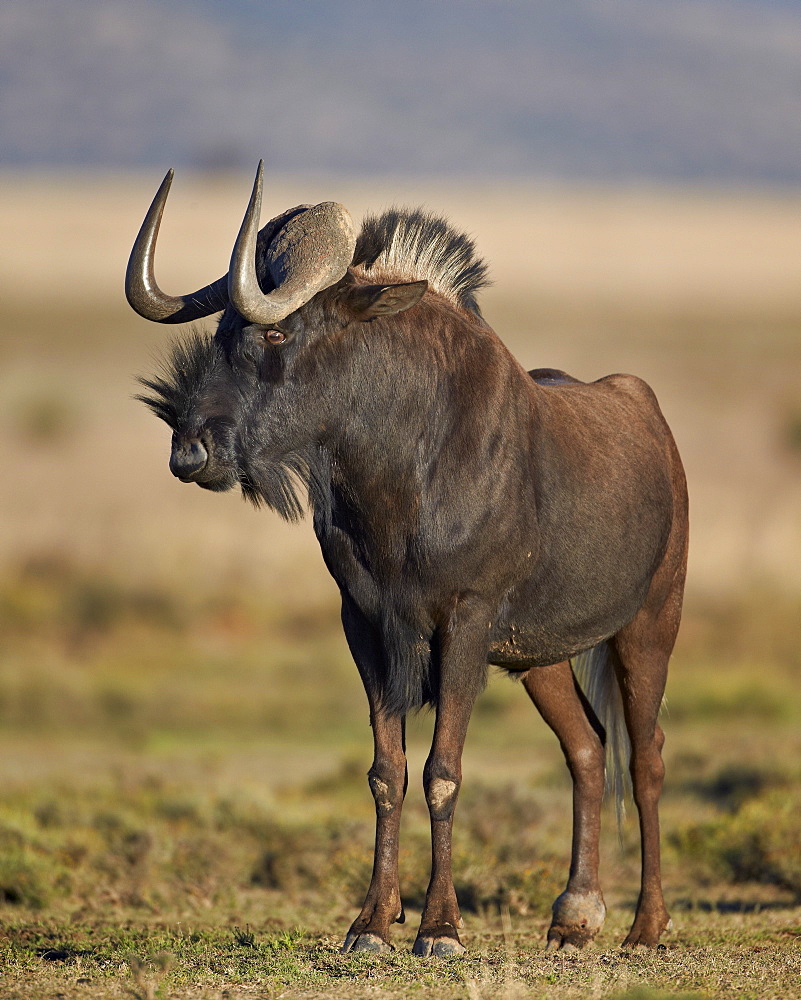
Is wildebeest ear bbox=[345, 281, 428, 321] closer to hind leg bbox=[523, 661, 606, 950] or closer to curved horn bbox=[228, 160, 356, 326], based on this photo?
curved horn bbox=[228, 160, 356, 326]

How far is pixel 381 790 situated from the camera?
651cm

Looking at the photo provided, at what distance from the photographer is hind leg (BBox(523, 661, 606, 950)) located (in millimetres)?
7305

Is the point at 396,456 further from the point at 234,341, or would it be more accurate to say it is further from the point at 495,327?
the point at 495,327

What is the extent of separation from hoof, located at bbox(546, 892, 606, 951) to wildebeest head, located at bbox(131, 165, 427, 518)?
2.74 meters

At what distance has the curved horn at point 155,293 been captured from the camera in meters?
6.43

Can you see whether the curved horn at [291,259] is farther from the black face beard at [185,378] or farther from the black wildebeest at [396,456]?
the black face beard at [185,378]

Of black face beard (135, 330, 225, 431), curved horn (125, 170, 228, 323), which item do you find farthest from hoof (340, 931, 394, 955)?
curved horn (125, 170, 228, 323)

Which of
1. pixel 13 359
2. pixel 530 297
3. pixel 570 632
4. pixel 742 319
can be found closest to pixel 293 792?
pixel 570 632

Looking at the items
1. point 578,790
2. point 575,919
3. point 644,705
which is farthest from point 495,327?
point 575,919

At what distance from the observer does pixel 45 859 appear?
8.96 m

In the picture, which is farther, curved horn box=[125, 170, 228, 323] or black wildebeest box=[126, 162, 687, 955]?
curved horn box=[125, 170, 228, 323]

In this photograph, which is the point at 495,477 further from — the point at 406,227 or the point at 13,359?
the point at 13,359

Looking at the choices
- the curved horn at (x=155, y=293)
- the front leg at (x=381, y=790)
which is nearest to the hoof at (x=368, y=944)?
the front leg at (x=381, y=790)

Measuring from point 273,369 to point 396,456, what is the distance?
66 cm
